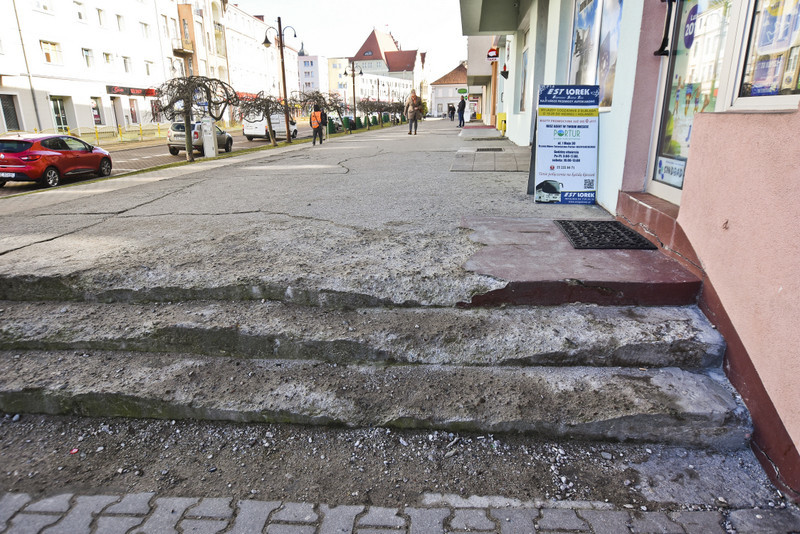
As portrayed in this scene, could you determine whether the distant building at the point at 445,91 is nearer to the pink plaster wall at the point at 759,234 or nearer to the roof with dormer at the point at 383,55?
the roof with dormer at the point at 383,55

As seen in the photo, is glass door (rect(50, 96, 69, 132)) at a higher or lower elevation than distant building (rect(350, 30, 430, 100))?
lower

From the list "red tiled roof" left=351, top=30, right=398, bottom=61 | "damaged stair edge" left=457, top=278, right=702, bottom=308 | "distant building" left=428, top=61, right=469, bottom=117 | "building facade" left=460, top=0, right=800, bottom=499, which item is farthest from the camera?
"red tiled roof" left=351, top=30, right=398, bottom=61

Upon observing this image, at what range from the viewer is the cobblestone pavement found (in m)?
1.94

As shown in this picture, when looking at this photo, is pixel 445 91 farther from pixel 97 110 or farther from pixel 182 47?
pixel 97 110

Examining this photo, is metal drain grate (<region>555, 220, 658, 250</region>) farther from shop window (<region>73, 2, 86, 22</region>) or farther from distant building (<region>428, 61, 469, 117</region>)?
distant building (<region>428, 61, 469, 117</region>)

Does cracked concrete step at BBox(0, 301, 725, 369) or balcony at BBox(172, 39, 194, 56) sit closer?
cracked concrete step at BBox(0, 301, 725, 369)

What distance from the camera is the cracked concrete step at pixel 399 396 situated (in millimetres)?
2375

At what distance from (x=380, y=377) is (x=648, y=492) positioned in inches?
53.5

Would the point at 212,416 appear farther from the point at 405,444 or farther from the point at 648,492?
the point at 648,492

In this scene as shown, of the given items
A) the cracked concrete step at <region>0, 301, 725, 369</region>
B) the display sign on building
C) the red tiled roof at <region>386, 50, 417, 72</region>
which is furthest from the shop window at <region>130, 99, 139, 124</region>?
the red tiled roof at <region>386, 50, 417, 72</region>

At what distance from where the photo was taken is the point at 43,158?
41.1ft

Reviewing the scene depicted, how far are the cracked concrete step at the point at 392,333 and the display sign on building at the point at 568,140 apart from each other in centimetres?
291

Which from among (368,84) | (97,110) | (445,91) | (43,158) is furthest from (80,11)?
(368,84)

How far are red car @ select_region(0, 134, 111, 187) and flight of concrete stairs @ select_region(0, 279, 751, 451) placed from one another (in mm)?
11494
